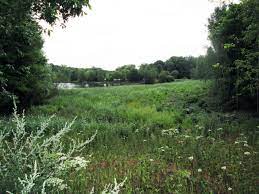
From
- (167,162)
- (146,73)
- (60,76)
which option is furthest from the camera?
(146,73)

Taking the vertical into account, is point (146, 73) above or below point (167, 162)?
above

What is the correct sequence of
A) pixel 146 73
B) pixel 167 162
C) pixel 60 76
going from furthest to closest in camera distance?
pixel 146 73, pixel 60 76, pixel 167 162

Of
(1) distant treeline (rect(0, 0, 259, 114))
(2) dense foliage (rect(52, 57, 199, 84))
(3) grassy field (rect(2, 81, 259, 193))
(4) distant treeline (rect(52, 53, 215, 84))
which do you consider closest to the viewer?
(3) grassy field (rect(2, 81, 259, 193))

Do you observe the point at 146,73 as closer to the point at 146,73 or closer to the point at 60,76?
the point at 146,73

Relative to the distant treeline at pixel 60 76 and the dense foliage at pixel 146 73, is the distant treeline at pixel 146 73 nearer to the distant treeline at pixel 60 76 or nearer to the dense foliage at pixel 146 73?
the dense foliage at pixel 146 73

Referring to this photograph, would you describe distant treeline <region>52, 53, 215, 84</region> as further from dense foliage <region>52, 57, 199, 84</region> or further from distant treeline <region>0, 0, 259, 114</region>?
distant treeline <region>0, 0, 259, 114</region>

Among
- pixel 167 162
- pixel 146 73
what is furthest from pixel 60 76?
pixel 167 162

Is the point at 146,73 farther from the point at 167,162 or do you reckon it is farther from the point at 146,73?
the point at 167,162

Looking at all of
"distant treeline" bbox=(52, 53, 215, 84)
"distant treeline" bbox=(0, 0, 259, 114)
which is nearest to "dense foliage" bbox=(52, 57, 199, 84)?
"distant treeline" bbox=(52, 53, 215, 84)

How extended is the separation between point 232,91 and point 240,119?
15.0 ft

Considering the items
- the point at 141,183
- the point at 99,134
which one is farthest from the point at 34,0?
the point at 99,134

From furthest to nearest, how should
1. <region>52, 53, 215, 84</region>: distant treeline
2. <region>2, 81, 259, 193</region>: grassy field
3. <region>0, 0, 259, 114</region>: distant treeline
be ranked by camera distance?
<region>52, 53, 215, 84</region>: distant treeline < <region>0, 0, 259, 114</region>: distant treeline < <region>2, 81, 259, 193</region>: grassy field

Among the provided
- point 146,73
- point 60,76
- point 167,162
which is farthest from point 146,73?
point 167,162

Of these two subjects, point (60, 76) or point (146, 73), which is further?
point (146, 73)
